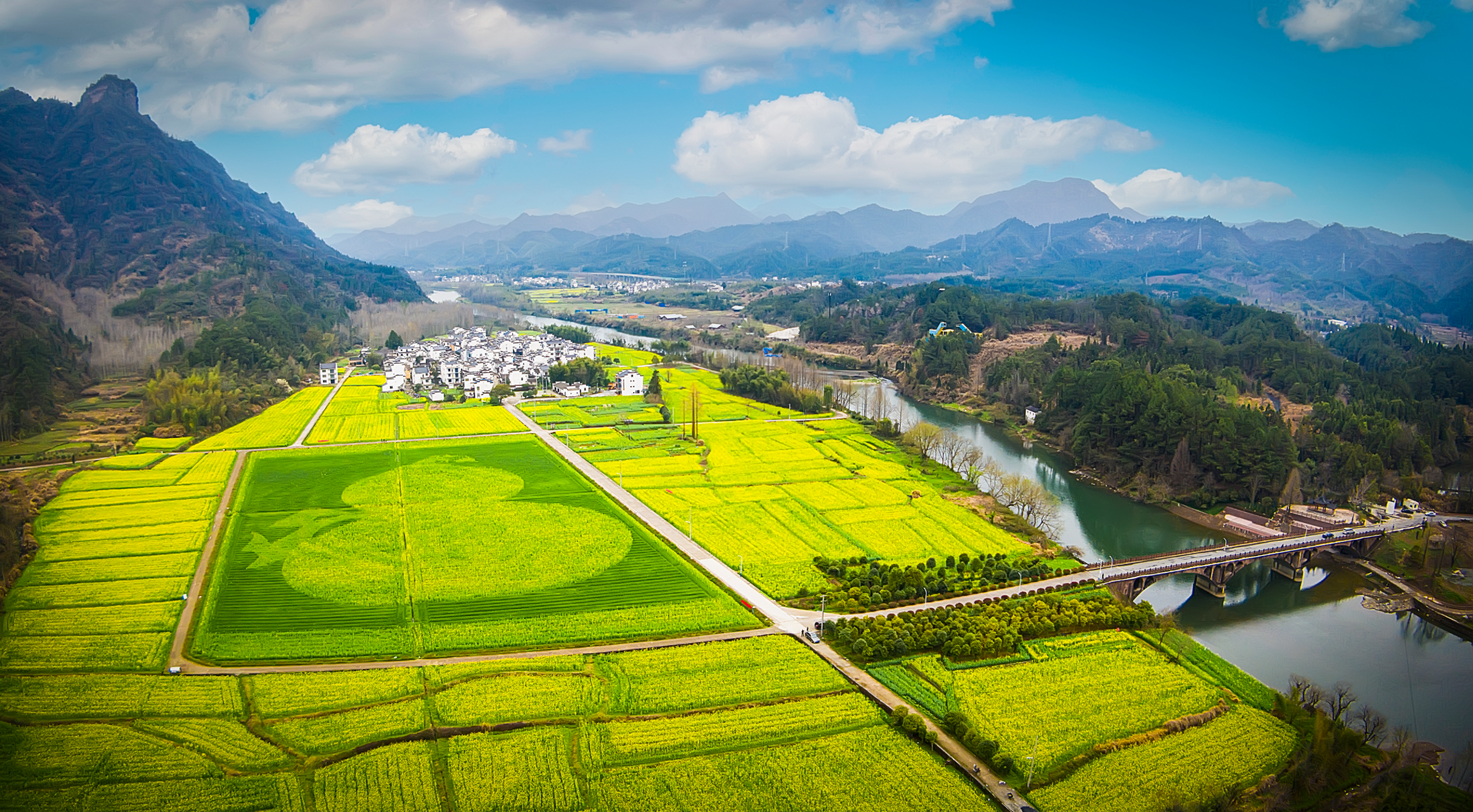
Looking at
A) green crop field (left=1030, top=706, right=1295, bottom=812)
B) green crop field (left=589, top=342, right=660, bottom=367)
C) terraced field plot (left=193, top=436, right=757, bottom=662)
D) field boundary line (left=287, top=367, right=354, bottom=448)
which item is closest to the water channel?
green crop field (left=1030, top=706, right=1295, bottom=812)

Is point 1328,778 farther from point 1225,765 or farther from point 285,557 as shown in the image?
point 285,557

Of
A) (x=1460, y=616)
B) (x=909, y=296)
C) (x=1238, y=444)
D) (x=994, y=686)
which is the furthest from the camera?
(x=909, y=296)

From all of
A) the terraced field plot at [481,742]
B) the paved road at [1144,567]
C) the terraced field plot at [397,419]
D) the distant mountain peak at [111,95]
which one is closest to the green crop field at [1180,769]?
the terraced field plot at [481,742]

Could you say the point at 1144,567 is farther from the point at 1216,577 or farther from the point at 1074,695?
the point at 1074,695

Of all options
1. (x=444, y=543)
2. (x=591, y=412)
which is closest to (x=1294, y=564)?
(x=444, y=543)

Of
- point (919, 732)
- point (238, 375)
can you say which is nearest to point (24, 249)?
point (238, 375)
